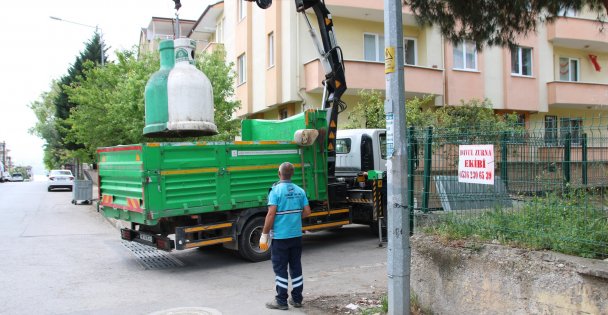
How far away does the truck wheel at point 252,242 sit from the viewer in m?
A: 8.84

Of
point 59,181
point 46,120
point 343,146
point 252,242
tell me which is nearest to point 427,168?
point 252,242

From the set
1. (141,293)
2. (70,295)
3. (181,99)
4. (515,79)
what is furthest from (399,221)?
(515,79)

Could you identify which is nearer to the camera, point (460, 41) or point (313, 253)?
point (460, 41)

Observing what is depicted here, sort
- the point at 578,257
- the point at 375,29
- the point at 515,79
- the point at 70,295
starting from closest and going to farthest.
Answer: the point at 578,257 → the point at 70,295 → the point at 375,29 → the point at 515,79

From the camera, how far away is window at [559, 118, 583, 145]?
4.36 metres

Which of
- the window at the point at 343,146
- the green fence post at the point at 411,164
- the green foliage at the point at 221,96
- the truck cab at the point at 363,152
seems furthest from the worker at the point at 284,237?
the green foliage at the point at 221,96

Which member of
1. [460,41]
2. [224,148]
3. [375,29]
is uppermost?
[375,29]

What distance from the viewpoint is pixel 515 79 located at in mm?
21438

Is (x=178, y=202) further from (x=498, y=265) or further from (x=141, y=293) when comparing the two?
(x=498, y=265)

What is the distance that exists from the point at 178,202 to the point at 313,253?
295cm

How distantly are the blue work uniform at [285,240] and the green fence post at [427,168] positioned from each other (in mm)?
1466

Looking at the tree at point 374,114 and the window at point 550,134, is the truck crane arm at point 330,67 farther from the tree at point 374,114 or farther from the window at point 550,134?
the window at point 550,134

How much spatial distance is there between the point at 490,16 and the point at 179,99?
4638 millimetres

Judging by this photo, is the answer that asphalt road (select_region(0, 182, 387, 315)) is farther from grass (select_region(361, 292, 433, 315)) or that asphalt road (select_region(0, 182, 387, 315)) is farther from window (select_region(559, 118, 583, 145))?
window (select_region(559, 118, 583, 145))
